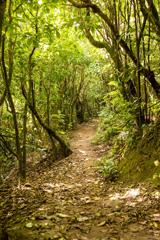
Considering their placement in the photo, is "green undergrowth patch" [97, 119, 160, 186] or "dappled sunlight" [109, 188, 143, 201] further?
"green undergrowth patch" [97, 119, 160, 186]

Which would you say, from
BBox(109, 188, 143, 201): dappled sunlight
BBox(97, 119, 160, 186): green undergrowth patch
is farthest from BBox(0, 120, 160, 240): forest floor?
BBox(97, 119, 160, 186): green undergrowth patch

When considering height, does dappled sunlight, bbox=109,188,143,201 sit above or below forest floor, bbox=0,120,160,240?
below

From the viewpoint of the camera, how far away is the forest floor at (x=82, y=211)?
4.14 metres

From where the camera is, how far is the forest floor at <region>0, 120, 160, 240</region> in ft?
13.6

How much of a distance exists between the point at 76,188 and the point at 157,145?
2.11 m

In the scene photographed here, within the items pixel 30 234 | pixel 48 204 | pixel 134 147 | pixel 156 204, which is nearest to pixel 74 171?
pixel 134 147

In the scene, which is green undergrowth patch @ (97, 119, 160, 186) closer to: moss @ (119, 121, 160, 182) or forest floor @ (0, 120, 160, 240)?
moss @ (119, 121, 160, 182)

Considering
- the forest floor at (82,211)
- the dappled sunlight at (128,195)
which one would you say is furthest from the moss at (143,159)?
the dappled sunlight at (128,195)

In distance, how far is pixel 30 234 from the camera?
13.5 ft

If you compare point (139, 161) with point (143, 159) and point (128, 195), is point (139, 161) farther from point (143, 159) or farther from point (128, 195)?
point (128, 195)

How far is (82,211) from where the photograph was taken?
207 inches

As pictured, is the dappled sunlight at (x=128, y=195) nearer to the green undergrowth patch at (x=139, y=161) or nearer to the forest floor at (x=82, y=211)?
the forest floor at (x=82, y=211)

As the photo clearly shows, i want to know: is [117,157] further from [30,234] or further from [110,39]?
[30,234]

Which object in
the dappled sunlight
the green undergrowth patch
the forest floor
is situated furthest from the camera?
the green undergrowth patch
